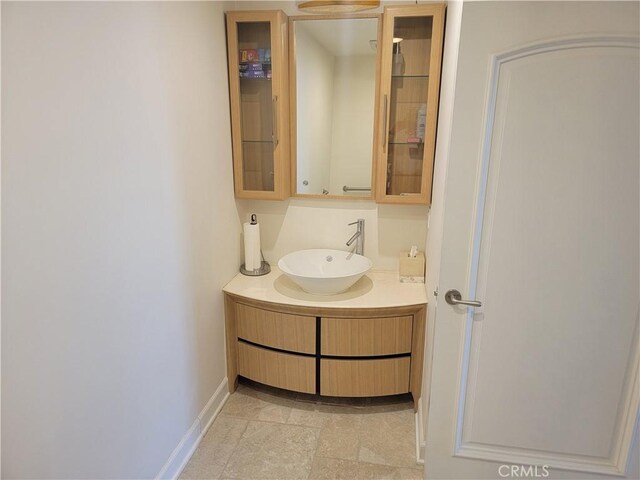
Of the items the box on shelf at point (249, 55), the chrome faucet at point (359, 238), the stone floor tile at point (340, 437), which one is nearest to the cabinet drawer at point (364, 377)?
the stone floor tile at point (340, 437)

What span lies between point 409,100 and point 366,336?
1.32 meters

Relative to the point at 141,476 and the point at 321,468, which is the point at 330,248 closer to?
the point at 321,468

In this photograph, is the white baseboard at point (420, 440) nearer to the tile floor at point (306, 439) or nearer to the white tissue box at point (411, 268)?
the tile floor at point (306, 439)

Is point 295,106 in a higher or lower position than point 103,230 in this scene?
higher

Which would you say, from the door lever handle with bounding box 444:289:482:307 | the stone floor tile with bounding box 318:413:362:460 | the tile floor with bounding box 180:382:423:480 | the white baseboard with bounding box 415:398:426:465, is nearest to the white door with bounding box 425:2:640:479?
the door lever handle with bounding box 444:289:482:307

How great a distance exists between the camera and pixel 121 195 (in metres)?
1.41

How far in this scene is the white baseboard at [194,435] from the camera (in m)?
1.86

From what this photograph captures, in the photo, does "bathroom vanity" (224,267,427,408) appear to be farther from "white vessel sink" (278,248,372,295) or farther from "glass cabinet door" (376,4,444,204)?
"glass cabinet door" (376,4,444,204)

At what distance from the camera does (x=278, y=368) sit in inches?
92.7

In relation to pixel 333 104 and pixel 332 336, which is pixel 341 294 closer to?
pixel 332 336

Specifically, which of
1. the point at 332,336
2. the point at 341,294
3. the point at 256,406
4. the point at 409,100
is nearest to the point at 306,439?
the point at 256,406

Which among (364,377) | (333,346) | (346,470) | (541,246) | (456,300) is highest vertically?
(541,246)

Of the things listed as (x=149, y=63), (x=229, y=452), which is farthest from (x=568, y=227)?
(x=229, y=452)

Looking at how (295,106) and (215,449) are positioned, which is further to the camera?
(295,106)
